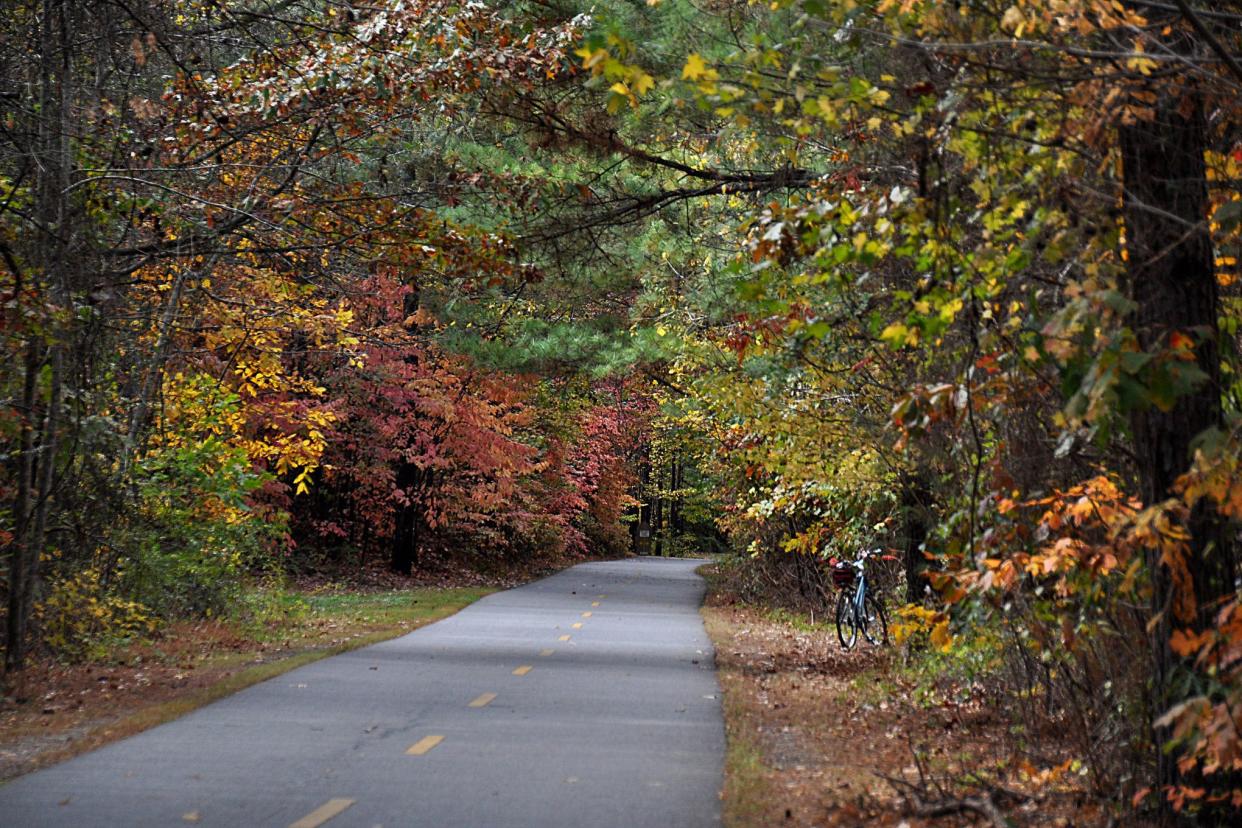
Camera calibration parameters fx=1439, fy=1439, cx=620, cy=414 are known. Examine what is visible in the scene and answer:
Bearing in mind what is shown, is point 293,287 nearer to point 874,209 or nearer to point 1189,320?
point 874,209

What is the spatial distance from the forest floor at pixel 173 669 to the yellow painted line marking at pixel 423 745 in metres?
2.25

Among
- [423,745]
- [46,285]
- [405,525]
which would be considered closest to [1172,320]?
[423,745]

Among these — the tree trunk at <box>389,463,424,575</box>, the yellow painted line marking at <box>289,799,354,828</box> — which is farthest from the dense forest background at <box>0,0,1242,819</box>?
the tree trunk at <box>389,463,424,575</box>

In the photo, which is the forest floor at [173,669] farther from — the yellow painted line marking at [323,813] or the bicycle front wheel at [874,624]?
the bicycle front wheel at [874,624]

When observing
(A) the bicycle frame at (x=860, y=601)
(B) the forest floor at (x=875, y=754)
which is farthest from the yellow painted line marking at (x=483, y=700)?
(A) the bicycle frame at (x=860, y=601)

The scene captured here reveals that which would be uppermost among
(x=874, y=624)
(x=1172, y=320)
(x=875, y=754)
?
(x=1172, y=320)

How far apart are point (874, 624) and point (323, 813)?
44.8 feet

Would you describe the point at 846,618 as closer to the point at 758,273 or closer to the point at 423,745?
the point at 423,745

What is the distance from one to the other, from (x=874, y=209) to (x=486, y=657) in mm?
11214

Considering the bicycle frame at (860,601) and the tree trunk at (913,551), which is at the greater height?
the tree trunk at (913,551)

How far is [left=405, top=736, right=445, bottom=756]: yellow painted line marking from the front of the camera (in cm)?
1022

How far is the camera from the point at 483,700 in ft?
43.8

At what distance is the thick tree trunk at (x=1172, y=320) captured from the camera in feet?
23.0

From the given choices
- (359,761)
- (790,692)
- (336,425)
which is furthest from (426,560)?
(359,761)
